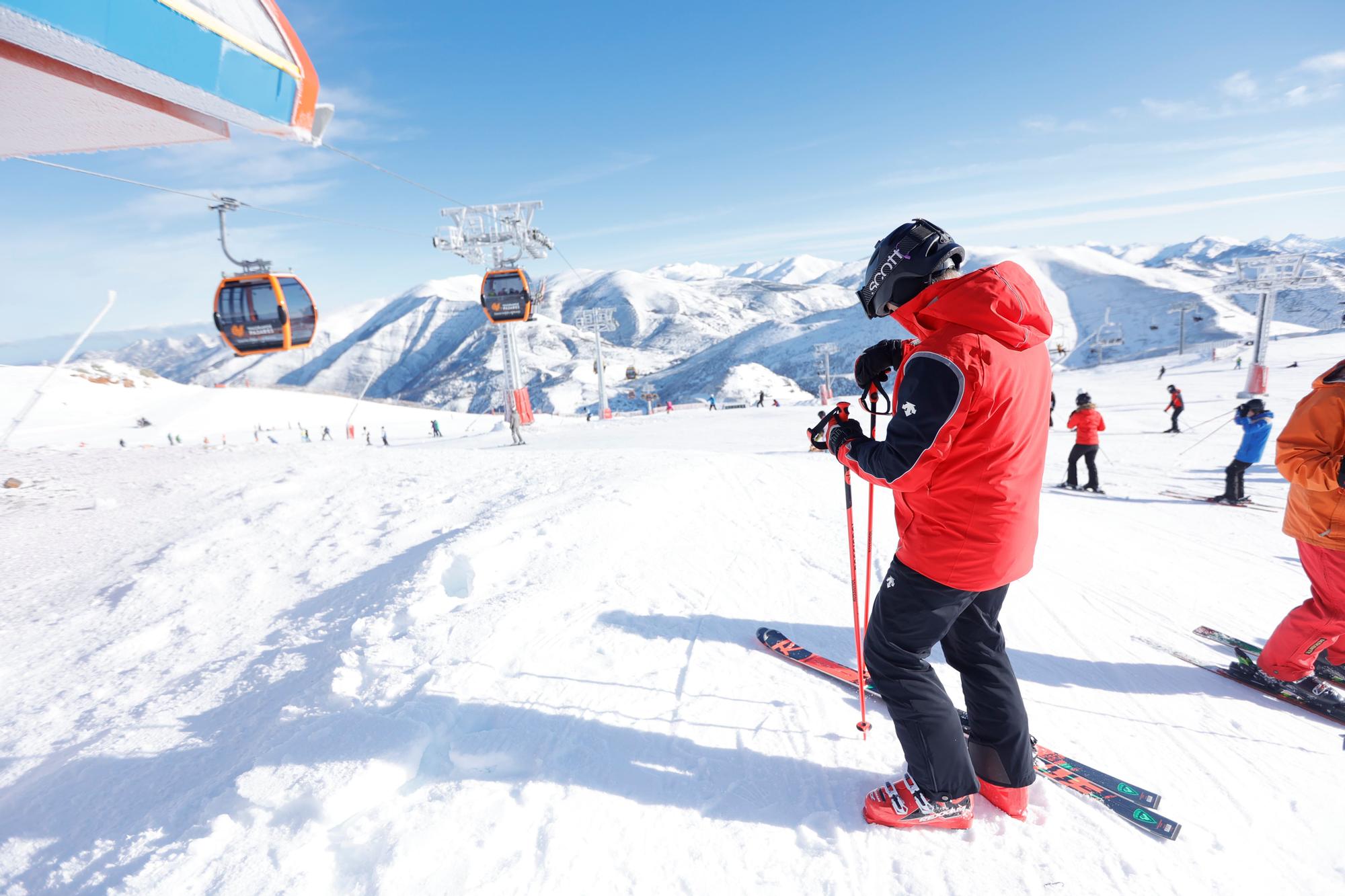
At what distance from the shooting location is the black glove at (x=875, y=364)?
2.46m

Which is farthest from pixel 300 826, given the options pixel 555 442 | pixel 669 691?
pixel 555 442

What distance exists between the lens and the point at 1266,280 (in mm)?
29516

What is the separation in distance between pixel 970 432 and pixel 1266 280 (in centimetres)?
4156

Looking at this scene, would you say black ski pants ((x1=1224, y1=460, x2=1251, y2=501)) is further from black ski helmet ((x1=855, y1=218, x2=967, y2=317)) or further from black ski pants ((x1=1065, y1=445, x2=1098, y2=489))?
black ski helmet ((x1=855, y1=218, x2=967, y2=317))

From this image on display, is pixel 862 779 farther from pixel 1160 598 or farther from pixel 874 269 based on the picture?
pixel 1160 598

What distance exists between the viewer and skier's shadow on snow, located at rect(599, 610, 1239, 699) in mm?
3346

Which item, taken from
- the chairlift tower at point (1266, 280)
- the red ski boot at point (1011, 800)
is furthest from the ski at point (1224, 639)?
the chairlift tower at point (1266, 280)

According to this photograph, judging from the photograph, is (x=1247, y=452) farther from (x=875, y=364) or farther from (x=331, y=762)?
(x=331, y=762)

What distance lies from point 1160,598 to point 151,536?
10.0m

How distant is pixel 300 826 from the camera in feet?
7.07

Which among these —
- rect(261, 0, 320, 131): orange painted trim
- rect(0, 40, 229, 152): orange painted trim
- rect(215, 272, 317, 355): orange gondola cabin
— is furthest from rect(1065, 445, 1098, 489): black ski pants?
rect(215, 272, 317, 355): orange gondola cabin

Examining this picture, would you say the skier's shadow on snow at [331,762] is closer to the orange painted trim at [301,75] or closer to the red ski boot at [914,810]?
the red ski boot at [914,810]

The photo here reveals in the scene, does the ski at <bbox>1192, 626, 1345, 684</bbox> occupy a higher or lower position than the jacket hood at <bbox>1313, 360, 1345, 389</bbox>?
lower

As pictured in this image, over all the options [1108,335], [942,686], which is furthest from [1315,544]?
[1108,335]
